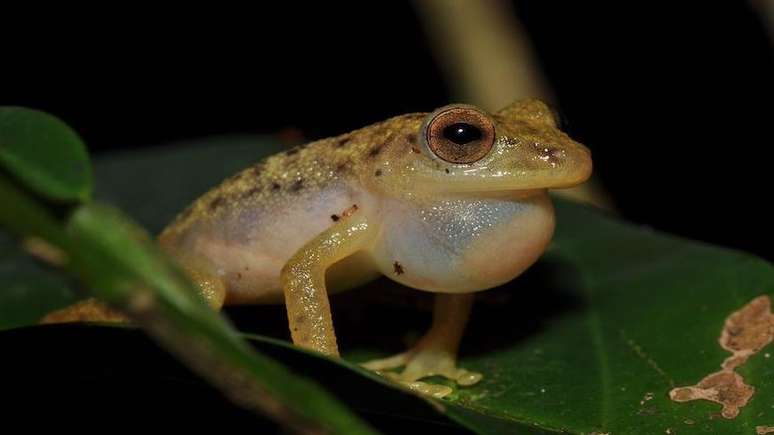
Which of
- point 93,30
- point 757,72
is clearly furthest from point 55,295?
point 757,72

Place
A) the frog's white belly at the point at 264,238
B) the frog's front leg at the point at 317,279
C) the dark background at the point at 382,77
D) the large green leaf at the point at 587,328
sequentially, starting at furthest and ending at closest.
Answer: the dark background at the point at 382,77 < the frog's white belly at the point at 264,238 < the frog's front leg at the point at 317,279 < the large green leaf at the point at 587,328

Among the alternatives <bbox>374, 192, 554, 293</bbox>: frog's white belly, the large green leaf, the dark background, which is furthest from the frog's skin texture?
the dark background

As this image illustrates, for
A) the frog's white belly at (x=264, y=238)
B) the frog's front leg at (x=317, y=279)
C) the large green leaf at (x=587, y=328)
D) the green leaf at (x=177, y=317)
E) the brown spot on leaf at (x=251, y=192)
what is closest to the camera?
the green leaf at (x=177, y=317)

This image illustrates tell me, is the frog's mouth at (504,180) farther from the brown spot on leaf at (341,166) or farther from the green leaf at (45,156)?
the green leaf at (45,156)

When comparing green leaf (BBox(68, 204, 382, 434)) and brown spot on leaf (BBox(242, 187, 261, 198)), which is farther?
brown spot on leaf (BBox(242, 187, 261, 198))

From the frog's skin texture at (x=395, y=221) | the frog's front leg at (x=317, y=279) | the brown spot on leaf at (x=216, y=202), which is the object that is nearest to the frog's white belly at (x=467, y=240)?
the frog's skin texture at (x=395, y=221)

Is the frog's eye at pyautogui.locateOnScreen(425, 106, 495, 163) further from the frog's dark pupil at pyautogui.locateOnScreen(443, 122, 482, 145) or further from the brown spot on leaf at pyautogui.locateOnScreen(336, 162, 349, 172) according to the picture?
the brown spot on leaf at pyautogui.locateOnScreen(336, 162, 349, 172)

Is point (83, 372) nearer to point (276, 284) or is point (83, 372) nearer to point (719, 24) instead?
point (276, 284)
